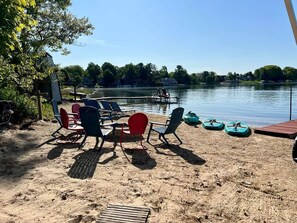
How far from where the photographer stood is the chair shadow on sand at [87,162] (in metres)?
4.36

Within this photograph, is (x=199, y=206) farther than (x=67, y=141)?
No

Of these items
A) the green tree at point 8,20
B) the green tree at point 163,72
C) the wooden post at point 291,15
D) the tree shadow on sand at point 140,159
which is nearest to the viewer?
the wooden post at point 291,15

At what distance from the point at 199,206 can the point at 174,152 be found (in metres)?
2.73

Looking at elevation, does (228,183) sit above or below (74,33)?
below

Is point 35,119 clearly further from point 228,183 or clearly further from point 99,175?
point 228,183

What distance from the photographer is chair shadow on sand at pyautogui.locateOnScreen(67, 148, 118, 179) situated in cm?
436

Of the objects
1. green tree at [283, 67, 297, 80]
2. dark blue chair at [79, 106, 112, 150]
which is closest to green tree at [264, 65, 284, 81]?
green tree at [283, 67, 297, 80]

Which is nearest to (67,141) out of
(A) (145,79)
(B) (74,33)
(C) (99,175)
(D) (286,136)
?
(C) (99,175)

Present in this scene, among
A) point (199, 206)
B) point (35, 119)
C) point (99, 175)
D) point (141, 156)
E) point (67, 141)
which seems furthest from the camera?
point (35, 119)

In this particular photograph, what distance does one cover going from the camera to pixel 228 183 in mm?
4121

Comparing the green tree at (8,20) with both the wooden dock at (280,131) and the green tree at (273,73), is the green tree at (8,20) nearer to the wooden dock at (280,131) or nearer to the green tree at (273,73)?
the wooden dock at (280,131)

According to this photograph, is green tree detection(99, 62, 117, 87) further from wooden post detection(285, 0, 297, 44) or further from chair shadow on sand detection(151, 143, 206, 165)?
wooden post detection(285, 0, 297, 44)

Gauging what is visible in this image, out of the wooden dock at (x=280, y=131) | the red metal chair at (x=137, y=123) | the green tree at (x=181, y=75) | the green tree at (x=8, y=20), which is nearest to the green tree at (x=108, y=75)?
the green tree at (x=181, y=75)

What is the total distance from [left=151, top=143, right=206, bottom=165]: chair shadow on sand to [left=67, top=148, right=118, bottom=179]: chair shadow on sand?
118cm
